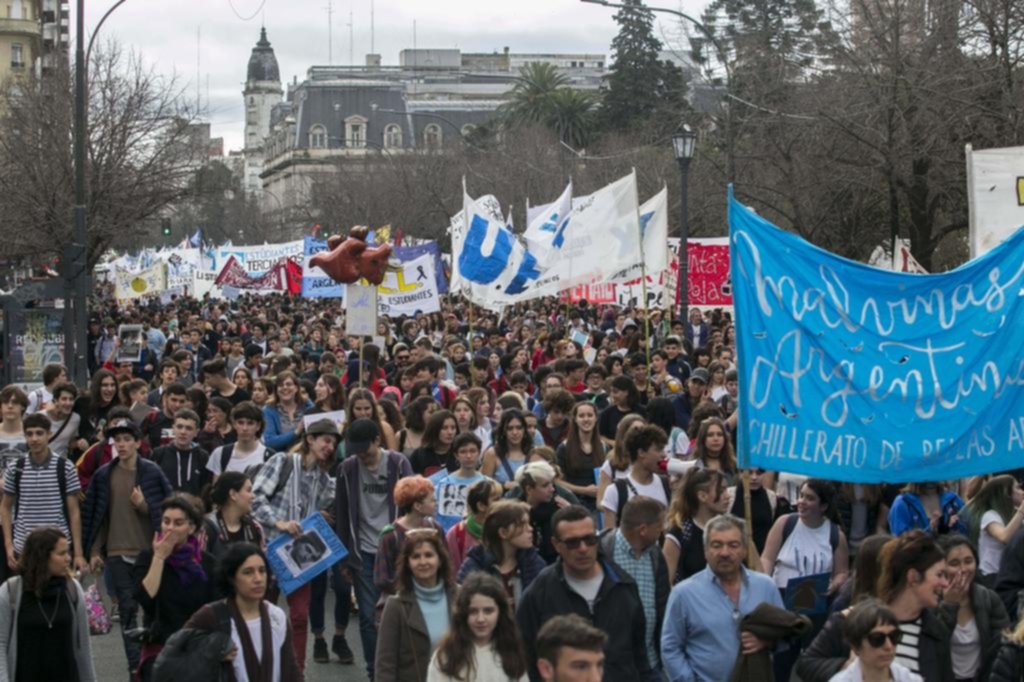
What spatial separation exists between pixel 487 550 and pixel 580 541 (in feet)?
2.73

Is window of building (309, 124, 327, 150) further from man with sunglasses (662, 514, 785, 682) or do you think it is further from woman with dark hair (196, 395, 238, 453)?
man with sunglasses (662, 514, 785, 682)

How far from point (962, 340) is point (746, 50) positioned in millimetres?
25795

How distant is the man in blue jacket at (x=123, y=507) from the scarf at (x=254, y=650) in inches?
149

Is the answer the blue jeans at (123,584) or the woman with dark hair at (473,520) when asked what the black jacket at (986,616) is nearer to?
the woman with dark hair at (473,520)

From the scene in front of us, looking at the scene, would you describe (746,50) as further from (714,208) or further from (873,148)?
(873,148)

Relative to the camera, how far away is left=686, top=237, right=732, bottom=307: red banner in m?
27.3

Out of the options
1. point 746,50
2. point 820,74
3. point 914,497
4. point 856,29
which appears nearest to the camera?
point 914,497

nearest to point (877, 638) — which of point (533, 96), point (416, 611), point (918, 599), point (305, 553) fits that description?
point (918, 599)

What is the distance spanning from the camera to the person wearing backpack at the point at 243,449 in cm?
1067

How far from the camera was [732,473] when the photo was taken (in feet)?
33.7

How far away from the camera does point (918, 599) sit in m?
6.54

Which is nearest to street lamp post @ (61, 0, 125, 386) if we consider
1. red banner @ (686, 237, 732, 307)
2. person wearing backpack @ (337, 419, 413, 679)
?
red banner @ (686, 237, 732, 307)

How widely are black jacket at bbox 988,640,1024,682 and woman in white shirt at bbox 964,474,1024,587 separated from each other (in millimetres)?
2390

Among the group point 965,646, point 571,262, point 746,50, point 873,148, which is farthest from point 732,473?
point 746,50
